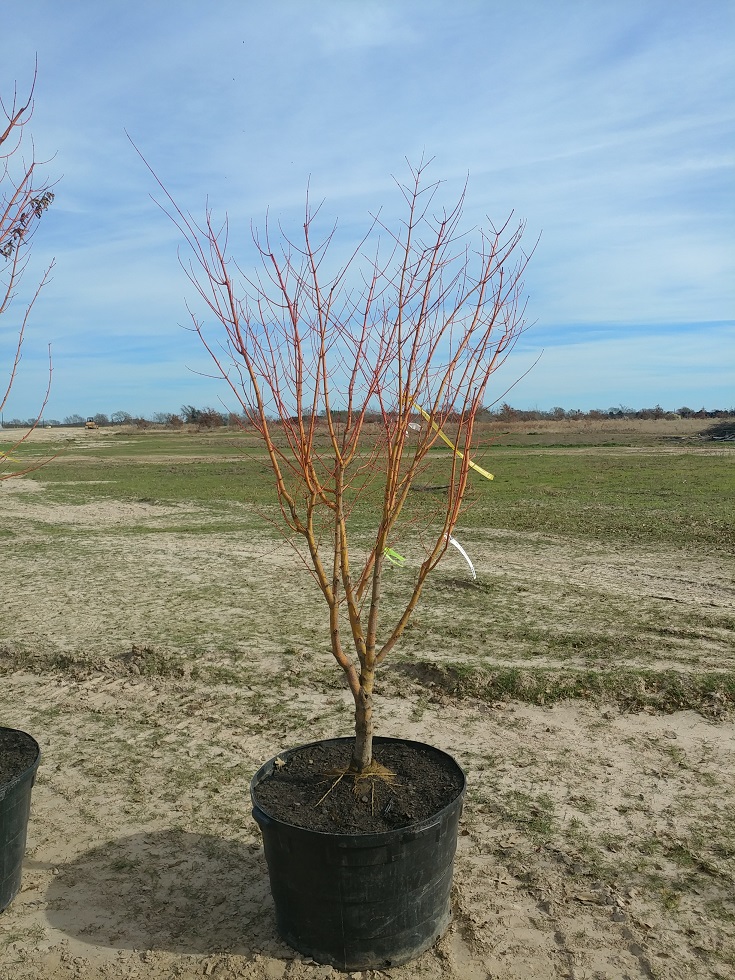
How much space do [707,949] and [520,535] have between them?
9613mm

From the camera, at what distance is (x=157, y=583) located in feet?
31.4

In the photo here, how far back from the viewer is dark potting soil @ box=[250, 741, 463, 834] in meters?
3.11

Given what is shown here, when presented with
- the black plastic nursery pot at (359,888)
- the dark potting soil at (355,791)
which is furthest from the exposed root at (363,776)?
the black plastic nursery pot at (359,888)

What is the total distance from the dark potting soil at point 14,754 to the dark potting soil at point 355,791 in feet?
3.59

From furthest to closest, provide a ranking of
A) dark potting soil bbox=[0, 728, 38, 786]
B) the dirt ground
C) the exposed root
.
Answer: dark potting soil bbox=[0, 728, 38, 786] → the exposed root → the dirt ground

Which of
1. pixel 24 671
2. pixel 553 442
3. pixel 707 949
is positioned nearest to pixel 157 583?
pixel 24 671

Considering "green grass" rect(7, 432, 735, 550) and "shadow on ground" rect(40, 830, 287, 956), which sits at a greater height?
"green grass" rect(7, 432, 735, 550)

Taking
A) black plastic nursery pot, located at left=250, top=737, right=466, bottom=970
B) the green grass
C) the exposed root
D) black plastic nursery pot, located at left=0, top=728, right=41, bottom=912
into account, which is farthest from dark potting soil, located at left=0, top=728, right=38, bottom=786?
the green grass

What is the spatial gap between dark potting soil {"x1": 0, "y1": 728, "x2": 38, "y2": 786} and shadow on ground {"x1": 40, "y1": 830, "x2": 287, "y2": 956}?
567 mm

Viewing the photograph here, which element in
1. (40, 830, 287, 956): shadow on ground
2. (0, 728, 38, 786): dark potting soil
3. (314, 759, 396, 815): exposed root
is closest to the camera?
(40, 830, 287, 956): shadow on ground

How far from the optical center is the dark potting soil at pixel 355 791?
10.2ft

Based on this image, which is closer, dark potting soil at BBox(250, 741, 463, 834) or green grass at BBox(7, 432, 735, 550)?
dark potting soil at BBox(250, 741, 463, 834)

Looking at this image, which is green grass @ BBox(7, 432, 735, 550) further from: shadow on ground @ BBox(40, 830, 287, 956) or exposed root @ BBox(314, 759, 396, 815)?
shadow on ground @ BBox(40, 830, 287, 956)

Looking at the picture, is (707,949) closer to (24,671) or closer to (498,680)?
(498,680)
